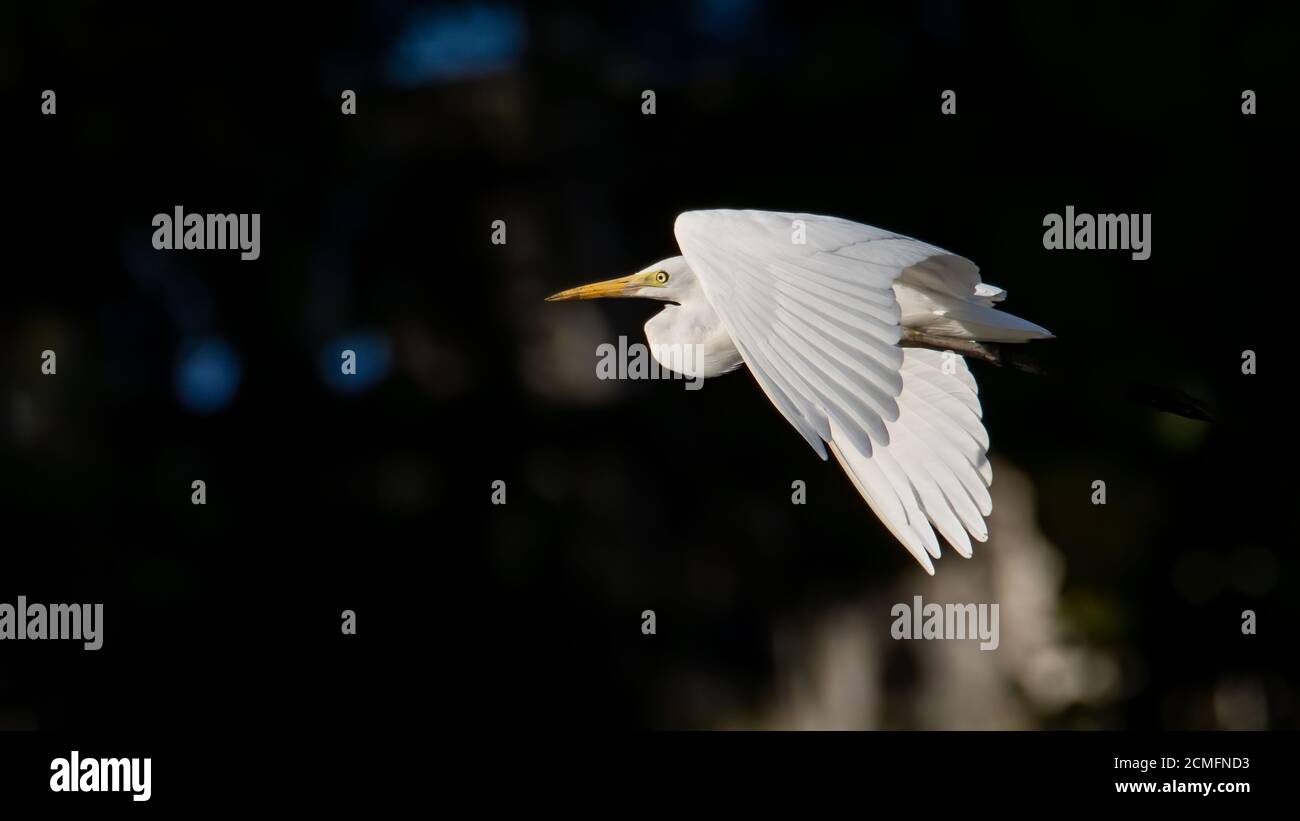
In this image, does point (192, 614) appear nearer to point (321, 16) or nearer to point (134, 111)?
point (134, 111)

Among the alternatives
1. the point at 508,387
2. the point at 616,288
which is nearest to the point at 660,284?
the point at 616,288

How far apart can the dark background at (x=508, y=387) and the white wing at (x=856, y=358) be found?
406 centimetres

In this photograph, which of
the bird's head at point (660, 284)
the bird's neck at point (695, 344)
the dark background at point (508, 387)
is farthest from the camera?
the dark background at point (508, 387)

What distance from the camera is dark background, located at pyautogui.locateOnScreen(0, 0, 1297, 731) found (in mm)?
7266

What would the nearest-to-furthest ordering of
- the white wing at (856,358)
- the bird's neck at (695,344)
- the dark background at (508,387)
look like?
1. the white wing at (856,358)
2. the bird's neck at (695,344)
3. the dark background at (508,387)

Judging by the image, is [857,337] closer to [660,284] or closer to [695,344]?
[695,344]

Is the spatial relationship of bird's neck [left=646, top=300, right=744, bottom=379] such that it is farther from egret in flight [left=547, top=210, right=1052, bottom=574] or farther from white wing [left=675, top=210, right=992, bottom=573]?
white wing [left=675, top=210, right=992, bottom=573]

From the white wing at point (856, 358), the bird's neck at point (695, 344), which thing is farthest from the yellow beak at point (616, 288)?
the white wing at point (856, 358)

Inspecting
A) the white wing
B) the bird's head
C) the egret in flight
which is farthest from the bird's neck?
the white wing

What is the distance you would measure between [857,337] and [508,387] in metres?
5.65

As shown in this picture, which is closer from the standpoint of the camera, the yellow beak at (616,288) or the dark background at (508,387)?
the yellow beak at (616,288)

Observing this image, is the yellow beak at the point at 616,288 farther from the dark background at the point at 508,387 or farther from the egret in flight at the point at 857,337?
the dark background at the point at 508,387

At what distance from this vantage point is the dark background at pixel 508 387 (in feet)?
23.8
